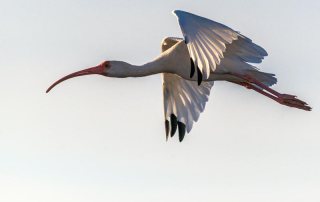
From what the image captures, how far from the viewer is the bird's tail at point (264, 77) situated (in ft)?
133

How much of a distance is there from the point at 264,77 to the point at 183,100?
3299mm

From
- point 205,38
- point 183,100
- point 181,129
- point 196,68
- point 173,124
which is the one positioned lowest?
point 181,129

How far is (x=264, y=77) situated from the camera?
133 ft

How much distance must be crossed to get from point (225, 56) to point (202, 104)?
10.3ft

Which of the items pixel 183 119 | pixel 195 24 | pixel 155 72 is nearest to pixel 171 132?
pixel 183 119

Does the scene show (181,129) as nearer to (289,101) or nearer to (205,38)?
(289,101)

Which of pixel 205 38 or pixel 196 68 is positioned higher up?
pixel 205 38

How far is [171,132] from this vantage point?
1697 inches

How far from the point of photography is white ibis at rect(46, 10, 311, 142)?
3741cm

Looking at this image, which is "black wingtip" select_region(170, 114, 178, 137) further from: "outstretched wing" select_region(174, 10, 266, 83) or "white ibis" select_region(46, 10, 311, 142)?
"outstretched wing" select_region(174, 10, 266, 83)

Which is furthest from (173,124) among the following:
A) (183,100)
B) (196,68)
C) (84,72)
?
(196,68)

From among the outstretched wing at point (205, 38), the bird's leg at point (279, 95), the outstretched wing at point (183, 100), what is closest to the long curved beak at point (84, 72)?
the outstretched wing at point (183, 100)

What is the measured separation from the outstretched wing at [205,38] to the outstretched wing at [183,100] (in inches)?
185

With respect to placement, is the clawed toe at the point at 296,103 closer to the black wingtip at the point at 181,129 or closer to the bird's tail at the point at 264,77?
the bird's tail at the point at 264,77
